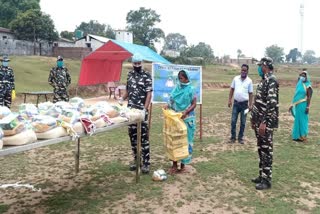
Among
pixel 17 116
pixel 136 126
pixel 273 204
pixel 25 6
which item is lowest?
pixel 273 204

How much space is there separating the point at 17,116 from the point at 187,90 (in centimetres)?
300

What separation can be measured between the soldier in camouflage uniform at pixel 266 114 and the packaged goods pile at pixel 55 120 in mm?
1782

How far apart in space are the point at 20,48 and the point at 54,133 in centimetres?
A: 4284

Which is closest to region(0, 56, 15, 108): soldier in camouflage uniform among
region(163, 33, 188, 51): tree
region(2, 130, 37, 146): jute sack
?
region(2, 130, 37, 146): jute sack

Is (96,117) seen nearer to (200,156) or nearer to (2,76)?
(200,156)

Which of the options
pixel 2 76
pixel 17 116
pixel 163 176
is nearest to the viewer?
pixel 17 116

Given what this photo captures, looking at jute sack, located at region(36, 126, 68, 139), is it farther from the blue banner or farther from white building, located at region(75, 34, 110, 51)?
white building, located at region(75, 34, 110, 51)

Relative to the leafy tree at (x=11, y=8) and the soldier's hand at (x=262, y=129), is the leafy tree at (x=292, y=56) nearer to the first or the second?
the leafy tree at (x=11, y=8)

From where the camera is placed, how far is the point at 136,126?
19.2ft

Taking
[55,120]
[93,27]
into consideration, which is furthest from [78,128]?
[93,27]

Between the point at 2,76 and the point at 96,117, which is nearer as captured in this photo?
the point at 96,117

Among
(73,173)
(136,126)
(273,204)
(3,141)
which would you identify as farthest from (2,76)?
(273,204)

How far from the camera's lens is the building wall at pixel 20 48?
131 feet

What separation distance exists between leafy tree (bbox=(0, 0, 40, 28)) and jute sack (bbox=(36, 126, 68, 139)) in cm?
5617
